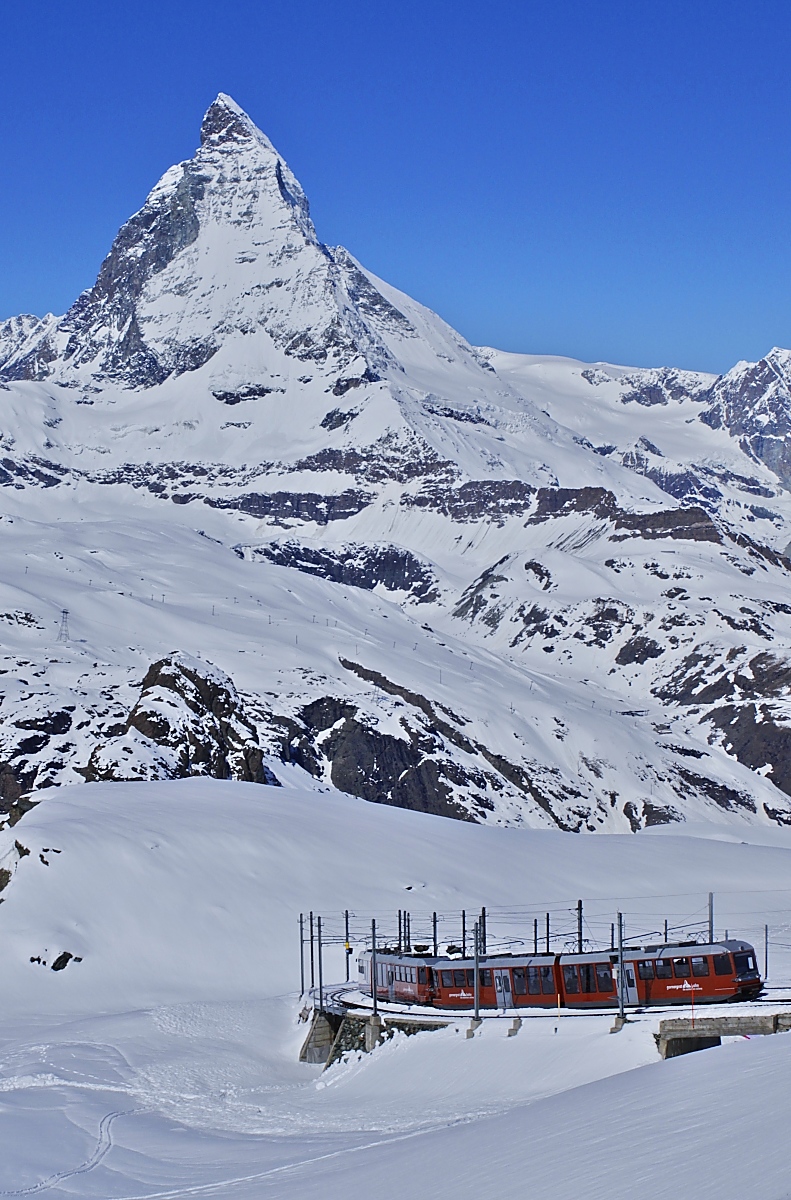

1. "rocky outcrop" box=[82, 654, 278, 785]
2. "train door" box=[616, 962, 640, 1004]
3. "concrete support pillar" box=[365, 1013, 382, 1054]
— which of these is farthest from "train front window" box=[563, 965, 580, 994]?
"rocky outcrop" box=[82, 654, 278, 785]

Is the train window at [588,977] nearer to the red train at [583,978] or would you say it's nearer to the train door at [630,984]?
the red train at [583,978]

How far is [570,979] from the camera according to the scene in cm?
5491

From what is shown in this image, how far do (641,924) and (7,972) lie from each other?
3926 cm

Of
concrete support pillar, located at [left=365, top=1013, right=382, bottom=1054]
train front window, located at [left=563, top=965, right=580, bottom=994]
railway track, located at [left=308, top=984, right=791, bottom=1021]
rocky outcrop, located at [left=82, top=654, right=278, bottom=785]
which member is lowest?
concrete support pillar, located at [left=365, top=1013, right=382, bottom=1054]

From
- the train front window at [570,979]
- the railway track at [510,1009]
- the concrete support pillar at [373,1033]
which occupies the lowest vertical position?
the concrete support pillar at [373,1033]

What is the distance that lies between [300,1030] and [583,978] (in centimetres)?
1838

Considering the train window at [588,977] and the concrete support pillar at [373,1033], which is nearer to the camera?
the train window at [588,977]

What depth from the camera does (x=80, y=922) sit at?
88312 millimetres

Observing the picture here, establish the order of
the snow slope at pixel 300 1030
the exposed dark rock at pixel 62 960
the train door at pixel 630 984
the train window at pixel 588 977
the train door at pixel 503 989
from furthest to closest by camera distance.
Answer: the exposed dark rock at pixel 62 960 < the train door at pixel 503 989 < the train window at pixel 588 977 < the train door at pixel 630 984 < the snow slope at pixel 300 1030

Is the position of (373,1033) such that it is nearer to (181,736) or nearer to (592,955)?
(592,955)

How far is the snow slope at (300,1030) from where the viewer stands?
28484 millimetres

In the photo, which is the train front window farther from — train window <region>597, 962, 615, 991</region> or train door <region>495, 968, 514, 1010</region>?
train door <region>495, 968, 514, 1010</region>

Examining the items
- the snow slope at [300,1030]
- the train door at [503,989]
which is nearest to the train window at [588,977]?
the snow slope at [300,1030]

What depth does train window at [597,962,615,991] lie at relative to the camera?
176ft
